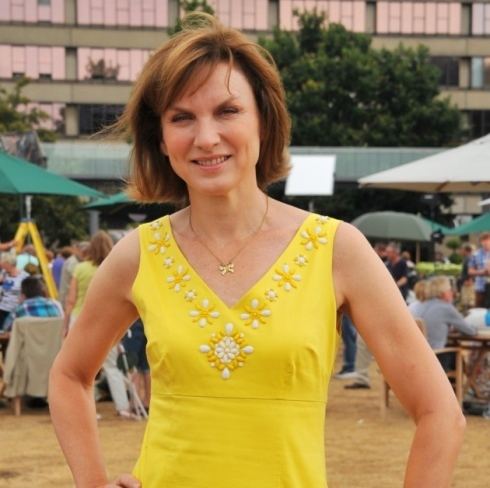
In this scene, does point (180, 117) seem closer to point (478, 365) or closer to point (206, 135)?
point (206, 135)

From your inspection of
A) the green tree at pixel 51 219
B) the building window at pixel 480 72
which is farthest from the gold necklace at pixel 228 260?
the building window at pixel 480 72

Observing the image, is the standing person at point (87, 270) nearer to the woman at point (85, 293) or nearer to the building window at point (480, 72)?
the woman at point (85, 293)

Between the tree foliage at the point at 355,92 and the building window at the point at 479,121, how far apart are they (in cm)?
2007

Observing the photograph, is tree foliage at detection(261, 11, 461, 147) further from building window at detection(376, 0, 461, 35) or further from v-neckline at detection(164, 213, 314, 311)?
v-neckline at detection(164, 213, 314, 311)

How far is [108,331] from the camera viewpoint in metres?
2.02

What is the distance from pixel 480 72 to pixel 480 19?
297cm

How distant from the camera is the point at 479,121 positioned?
62.7m

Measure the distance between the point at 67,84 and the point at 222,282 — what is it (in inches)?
2403

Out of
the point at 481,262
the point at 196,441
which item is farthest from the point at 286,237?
the point at 481,262

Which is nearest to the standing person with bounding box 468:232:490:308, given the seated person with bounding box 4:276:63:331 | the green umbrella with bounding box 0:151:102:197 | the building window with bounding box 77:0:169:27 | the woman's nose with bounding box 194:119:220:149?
the green umbrella with bounding box 0:151:102:197

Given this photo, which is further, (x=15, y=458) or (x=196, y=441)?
(x=15, y=458)

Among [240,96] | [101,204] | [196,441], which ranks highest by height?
[240,96]

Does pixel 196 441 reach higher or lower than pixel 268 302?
lower

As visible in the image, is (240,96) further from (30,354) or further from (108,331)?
(30,354)
